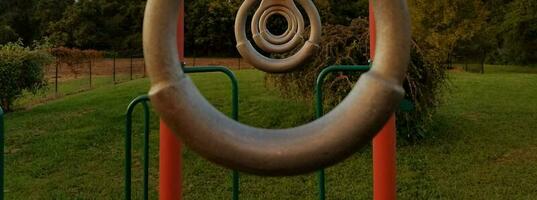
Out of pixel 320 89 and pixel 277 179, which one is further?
pixel 277 179

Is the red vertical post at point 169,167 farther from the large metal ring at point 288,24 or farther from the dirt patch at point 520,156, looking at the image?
the dirt patch at point 520,156

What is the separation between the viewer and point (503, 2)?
82.2ft

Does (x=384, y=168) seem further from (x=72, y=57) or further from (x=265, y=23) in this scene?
(x=72, y=57)

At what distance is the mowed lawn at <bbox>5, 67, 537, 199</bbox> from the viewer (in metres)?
6.47

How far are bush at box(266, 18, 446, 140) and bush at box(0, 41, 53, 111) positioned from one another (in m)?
5.58

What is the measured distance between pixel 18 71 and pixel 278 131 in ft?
37.8

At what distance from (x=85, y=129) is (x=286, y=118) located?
3181 millimetres

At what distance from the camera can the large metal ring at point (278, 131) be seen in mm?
625

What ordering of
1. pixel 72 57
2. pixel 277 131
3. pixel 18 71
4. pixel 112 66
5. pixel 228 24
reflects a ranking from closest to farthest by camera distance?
pixel 277 131 → pixel 18 71 → pixel 228 24 → pixel 72 57 → pixel 112 66

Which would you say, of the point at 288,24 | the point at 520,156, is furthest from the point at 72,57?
the point at 288,24

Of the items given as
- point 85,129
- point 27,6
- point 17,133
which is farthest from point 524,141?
point 27,6

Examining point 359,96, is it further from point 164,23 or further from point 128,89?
point 128,89

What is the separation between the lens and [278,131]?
2.11 ft

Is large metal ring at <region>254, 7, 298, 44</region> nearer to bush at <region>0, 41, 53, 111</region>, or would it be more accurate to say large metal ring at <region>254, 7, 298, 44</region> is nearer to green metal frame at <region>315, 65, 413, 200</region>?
green metal frame at <region>315, 65, 413, 200</region>
